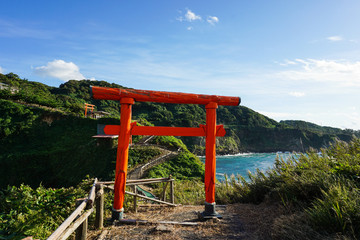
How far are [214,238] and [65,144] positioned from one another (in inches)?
979

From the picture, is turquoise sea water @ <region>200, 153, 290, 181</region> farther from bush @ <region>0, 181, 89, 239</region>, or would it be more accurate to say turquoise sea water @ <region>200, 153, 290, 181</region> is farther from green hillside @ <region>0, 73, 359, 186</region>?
bush @ <region>0, 181, 89, 239</region>

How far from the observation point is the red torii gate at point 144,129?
13.5 ft

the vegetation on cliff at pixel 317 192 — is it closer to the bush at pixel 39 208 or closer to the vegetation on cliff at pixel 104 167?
the vegetation on cliff at pixel 104 167

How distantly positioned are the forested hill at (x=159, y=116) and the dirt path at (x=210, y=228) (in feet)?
77.3

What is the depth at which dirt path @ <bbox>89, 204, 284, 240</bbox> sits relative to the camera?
11.3 feet

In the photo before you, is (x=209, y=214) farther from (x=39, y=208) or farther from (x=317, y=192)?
(x=39, y=208)

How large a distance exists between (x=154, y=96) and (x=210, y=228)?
113 inches

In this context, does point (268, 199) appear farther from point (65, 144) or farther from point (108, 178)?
point (65, 144)

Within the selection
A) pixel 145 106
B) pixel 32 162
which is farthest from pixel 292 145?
pixel 32 162

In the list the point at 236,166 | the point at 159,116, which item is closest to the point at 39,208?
the point at 236,166

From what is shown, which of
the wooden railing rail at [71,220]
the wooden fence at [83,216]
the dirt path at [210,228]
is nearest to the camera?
the wooden railing rail at [71,220]

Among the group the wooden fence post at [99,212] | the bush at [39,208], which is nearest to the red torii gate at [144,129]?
the wooden fence post at [99,212]

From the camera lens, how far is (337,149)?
5.10 m

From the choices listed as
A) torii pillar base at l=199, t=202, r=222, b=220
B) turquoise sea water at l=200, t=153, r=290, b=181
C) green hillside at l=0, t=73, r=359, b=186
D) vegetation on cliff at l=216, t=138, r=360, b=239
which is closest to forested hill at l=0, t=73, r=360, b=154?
green hillside at l=0, t=73, r=359, b=186
